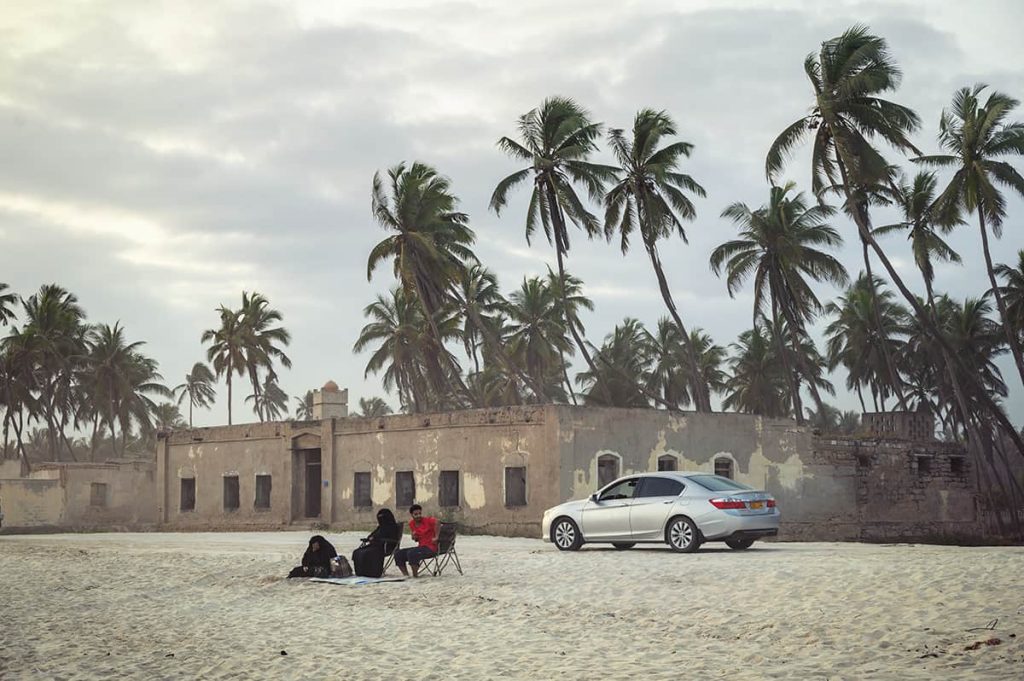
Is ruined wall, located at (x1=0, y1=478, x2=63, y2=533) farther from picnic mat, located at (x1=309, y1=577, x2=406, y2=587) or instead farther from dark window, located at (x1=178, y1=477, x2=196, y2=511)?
picnic mat, located at (x1=309, y1=577, x2=406, y2=587)

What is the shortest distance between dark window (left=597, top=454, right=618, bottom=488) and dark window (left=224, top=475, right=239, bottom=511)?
47.8 ft

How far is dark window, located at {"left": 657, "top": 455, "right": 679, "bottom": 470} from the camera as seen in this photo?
107 feet

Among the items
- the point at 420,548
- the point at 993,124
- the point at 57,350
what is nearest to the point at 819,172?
the point at 993,124

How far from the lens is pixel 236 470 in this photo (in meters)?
39.8

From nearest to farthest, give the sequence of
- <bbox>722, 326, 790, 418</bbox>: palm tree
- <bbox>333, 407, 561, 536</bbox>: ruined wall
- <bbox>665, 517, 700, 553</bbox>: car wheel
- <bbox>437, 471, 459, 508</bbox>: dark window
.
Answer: <bbox>665, 517, 700, 553</bbox>: car wheel
<bbox>333, 407, 561, 536</bbox>: ruined wall
<bbox>437, 471, 459, 508</bbox>: dark window
<bbox>722, 326, 790, 418</bbox>: palm tree

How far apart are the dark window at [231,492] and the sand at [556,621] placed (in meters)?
21.3

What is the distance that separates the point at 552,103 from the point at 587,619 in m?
34.1

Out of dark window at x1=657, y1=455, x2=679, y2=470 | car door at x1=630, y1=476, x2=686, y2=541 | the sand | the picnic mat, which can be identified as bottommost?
the sand

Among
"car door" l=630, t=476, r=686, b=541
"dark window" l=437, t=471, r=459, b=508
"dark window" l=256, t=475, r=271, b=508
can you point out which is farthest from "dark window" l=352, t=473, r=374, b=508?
"car door" l=630, t=476, r=686, b=541

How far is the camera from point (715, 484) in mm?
20031

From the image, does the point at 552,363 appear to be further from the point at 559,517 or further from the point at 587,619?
the point at 587,619

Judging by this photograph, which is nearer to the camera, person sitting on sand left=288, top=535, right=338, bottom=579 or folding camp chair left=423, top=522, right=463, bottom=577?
person sitting on sand left=288, top=535, right=338, bottom=579


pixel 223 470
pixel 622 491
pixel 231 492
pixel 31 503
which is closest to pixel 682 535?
pixel 622 491

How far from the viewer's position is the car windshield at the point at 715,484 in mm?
19797
